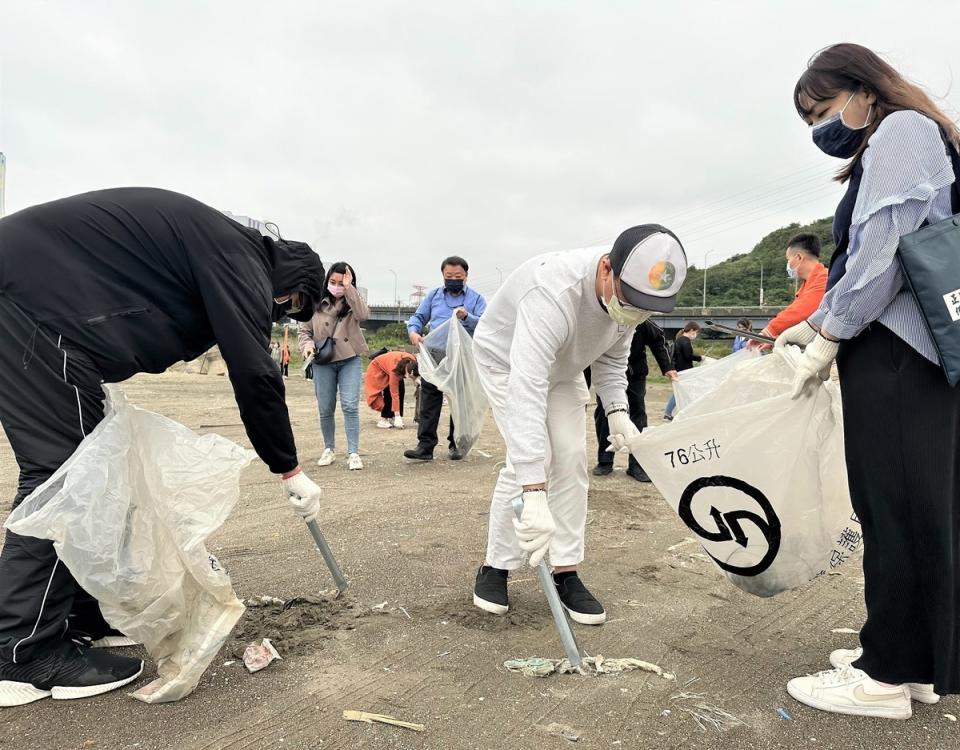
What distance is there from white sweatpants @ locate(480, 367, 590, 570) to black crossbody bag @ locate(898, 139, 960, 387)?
132 centimetres

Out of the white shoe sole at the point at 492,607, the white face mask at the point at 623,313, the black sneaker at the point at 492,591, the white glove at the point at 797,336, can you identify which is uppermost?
the white face mask at the point at 623,313

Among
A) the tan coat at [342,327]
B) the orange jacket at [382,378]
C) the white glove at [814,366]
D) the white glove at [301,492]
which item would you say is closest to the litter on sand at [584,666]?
the white glove at [301,492]

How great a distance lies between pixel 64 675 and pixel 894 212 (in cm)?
274

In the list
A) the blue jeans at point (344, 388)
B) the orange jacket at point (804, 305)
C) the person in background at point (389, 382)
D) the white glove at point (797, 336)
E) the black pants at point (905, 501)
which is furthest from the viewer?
the person in background at point (389, 382)

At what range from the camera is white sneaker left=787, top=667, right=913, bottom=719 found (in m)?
1.95

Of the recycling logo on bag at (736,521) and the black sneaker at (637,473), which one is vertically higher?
the recycling logo on bag at (736,521)

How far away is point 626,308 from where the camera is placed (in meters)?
2.26

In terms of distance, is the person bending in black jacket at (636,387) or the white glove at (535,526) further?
the person bending in black jacket at (636,387)

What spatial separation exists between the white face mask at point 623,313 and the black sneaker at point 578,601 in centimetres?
112

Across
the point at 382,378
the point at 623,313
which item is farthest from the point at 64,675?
the point at 382,378

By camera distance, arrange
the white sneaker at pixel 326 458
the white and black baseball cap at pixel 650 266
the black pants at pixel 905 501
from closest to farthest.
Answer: the black pants at pixel 905 501
the white and black baseball cap at pixel 650 266
the white sneaker at pixel 326 458

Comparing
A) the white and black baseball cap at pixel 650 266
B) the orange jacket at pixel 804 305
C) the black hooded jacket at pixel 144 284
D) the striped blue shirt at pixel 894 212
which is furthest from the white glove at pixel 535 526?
the orange jacket at pixel 804 305

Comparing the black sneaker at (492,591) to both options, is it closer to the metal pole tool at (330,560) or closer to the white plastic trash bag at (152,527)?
the metal pole tool at (330,560)

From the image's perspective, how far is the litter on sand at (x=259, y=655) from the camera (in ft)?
7.18
